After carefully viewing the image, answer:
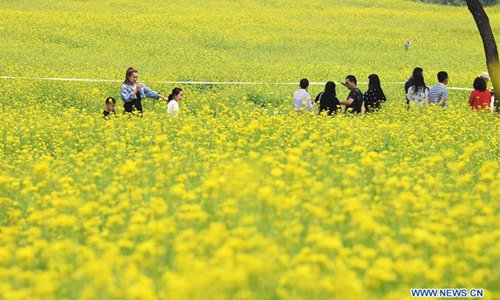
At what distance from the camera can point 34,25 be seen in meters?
32.0

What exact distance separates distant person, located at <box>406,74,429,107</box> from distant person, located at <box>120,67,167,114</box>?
5145 millimetres

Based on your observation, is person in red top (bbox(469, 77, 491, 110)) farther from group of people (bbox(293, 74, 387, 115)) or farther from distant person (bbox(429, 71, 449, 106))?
group of people (bbox(293, 74, 387, 115))

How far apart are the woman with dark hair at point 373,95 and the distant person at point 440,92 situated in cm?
94

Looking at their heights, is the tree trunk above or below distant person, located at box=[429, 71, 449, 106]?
above

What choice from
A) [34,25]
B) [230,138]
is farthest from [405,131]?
[34,25]

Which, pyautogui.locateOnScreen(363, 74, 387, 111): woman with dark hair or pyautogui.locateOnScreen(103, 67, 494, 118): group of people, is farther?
pyautogui.locateOnScreen(363, 74, 387, 111): woman with dark hair

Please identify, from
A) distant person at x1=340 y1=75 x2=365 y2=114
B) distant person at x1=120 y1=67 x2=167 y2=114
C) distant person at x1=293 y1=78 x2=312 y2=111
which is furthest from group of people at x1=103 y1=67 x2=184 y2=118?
distant person at x1=340 y1=75 x2=365 y2=114

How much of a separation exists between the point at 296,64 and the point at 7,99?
37.9 ft

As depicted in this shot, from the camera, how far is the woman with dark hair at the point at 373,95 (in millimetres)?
15281

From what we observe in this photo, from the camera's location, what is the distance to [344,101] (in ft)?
46.8

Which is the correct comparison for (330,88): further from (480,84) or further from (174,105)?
(480,84)

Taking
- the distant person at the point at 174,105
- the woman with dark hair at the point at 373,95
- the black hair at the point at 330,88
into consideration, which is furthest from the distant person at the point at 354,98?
the distant person at the point at 174,105

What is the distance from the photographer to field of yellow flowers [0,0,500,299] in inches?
167

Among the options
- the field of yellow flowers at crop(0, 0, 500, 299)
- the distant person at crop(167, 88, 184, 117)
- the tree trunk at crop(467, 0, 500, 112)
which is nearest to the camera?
the field of yellow flowers at crop(0, 0, 500, 299)
